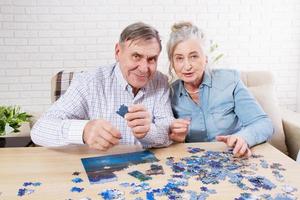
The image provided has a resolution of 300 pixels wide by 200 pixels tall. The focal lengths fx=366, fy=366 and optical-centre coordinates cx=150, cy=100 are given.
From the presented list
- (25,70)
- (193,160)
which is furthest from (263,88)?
(25,70)

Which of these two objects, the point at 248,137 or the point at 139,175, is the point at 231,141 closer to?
the point at 248,137

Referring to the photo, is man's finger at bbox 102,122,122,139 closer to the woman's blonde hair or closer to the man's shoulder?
the man's shoulder

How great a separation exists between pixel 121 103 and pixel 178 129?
1.23 ft

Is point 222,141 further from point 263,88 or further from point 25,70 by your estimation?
point 25,70

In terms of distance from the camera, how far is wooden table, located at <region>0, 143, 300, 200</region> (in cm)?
130

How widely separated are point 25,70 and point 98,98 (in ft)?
7.18

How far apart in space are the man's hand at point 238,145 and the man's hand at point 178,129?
172 millimetres

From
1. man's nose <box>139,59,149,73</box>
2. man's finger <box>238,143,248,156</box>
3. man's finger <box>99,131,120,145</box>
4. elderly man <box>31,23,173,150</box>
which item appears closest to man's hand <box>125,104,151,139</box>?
elderly man <box>31,23,173,150</box>

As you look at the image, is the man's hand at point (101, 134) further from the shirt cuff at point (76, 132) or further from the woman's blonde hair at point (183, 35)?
the woman's blonde hair at point (183, 35)

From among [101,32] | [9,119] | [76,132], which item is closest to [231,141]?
[76,132]

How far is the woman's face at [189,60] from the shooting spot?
2.04m

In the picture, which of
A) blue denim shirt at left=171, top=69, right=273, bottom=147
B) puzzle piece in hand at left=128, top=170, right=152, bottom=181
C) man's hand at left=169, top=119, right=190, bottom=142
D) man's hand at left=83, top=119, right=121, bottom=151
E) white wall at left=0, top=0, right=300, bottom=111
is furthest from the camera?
white wall at left=0, top=0, right=300, bottom=111

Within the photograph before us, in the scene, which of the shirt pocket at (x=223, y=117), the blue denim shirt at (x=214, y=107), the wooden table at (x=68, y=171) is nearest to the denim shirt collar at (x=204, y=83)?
the blue denim shirt at (x=214, y=107)

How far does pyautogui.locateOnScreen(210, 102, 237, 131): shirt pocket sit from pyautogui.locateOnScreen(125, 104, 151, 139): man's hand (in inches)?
25.2
